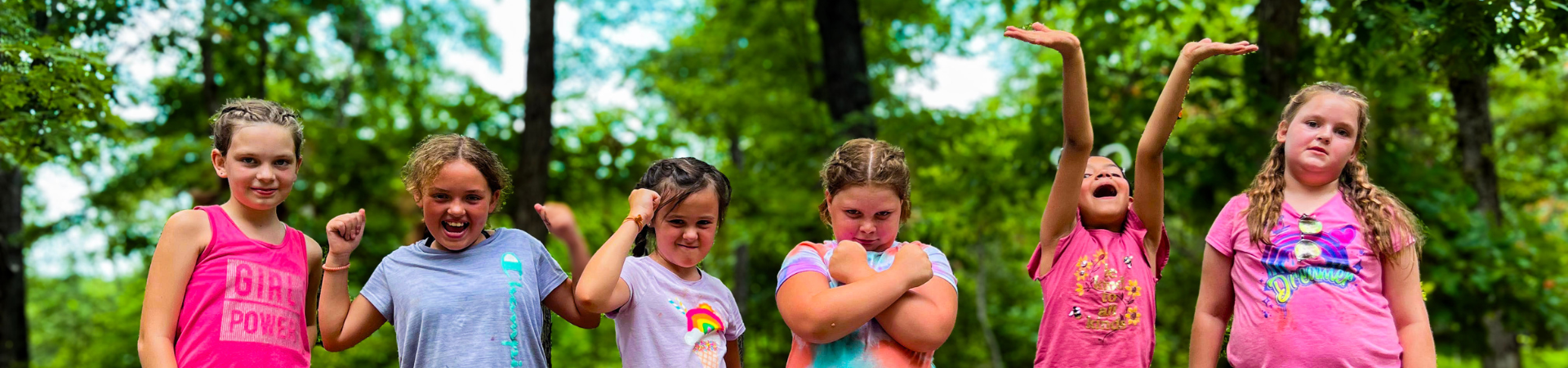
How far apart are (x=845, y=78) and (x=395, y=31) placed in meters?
11.0

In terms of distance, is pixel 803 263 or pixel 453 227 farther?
pixel 453 227

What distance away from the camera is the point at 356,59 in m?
14.7

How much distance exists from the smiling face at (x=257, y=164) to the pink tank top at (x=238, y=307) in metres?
0.11

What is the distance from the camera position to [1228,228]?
3.16m

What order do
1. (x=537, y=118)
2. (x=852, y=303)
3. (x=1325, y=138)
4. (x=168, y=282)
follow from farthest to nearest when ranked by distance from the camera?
(x=537, y=118) < (x=1325, y=138) < (x=168, y=282) < (x=852, y=303)

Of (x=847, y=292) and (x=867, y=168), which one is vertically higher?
(x=867, y=168)

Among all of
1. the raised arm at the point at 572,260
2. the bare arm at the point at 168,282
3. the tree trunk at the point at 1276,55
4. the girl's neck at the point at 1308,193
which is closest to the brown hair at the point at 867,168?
the raised arm at the point at 572,260

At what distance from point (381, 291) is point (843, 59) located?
7.46 m

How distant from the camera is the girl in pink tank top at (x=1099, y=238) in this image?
2.95m

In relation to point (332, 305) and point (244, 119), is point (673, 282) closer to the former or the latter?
point (332, 305)

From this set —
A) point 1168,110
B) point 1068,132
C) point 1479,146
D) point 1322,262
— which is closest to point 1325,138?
point 1322,262

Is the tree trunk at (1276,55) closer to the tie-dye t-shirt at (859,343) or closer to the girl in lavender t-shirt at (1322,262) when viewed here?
the girl in lavender t-shirt at (1322,262)

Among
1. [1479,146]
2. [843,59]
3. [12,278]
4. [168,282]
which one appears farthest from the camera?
[12,278]

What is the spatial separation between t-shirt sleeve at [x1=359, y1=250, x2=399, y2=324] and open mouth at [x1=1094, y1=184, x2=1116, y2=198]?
2.14 meters
